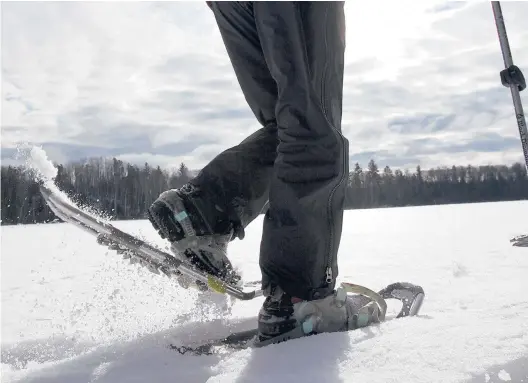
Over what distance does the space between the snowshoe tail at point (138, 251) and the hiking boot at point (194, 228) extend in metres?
0.05

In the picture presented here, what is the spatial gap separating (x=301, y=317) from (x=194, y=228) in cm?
49

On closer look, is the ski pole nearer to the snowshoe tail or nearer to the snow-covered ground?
the snow-covered ground

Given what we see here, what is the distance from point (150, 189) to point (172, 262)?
28383 mm

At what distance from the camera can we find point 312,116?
137 centimetres

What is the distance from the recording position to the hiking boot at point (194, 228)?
1.58m

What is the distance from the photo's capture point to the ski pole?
285 cm

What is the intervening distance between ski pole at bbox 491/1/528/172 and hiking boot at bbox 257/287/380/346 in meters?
2.00

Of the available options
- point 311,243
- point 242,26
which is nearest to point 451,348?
point 311,243

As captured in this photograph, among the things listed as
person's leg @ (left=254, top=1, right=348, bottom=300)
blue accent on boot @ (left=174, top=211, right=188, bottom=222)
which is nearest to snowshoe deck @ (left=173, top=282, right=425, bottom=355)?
person's leg @ (left=254, top=1, right=348, bottom=300)

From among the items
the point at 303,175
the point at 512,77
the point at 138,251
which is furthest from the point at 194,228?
the point at 512,77

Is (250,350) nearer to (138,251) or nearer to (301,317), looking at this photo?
(301,317)

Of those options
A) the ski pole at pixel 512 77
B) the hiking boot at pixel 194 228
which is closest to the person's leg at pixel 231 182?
the hiking boot at pixel 194 228

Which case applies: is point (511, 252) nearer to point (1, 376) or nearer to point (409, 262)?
point (409, 262)

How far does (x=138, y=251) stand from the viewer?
1.63 m
